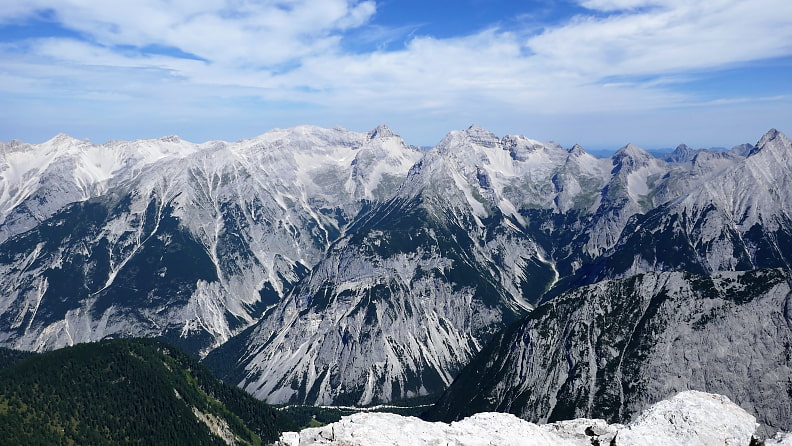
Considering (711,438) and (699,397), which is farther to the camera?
(699,397)

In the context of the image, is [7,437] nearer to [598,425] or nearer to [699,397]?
[598,425]

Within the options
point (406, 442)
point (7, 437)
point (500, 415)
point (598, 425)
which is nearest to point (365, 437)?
point (406, 442)

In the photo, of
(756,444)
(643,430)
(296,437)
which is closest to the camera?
(756,444)

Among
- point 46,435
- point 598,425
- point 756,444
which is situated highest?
point 756,444

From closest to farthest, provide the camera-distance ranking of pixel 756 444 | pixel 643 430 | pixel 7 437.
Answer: pixel 756 444 < pixel 643 430 < pixel 7 437

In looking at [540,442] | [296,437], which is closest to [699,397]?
[540,442]

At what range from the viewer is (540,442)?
66.9m

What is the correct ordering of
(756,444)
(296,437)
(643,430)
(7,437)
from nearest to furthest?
(756,444)
(643,430)
(296,437)
(7,437)

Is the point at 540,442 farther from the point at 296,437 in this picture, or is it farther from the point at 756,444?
the point at 296,437

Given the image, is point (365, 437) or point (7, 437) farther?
point (7, 437)

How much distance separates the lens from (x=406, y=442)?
64812 mm

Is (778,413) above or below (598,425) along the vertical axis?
below

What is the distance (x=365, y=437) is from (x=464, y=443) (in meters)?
10.9

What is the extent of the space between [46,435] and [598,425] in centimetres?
19586
